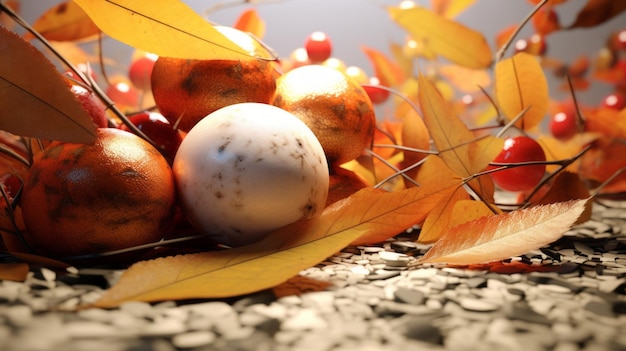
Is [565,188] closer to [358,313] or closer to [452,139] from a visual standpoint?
[452,139]

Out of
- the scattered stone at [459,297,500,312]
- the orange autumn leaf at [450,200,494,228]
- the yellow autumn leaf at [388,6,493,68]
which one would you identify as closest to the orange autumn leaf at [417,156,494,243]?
the orange autumn leaf at [450,200,494,228]

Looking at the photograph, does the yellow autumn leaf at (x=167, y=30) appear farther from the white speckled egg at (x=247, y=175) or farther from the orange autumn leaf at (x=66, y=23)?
the orange autumn leaf at (x=66, y=23)

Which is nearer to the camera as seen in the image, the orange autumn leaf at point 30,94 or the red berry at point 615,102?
the orange autumn leaf at point 30,94

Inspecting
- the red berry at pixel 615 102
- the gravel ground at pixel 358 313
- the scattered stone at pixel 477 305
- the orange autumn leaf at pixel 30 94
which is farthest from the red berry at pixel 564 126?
the orange autumn leaf at pixel 30 94

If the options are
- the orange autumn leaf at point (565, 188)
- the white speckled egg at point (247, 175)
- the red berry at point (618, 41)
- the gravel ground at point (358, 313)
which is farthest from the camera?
the red berry at point (618, 41)

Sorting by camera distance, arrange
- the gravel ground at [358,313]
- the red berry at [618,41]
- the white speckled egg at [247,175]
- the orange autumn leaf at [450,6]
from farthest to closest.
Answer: the red berry at [618,41] < the orange autumn leaf at [450,6] < the white speckled egg at [247,175] < the gravel ground at [358,313]

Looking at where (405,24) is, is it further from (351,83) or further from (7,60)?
(7,60)

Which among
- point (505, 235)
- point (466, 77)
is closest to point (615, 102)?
point (466, 77)
